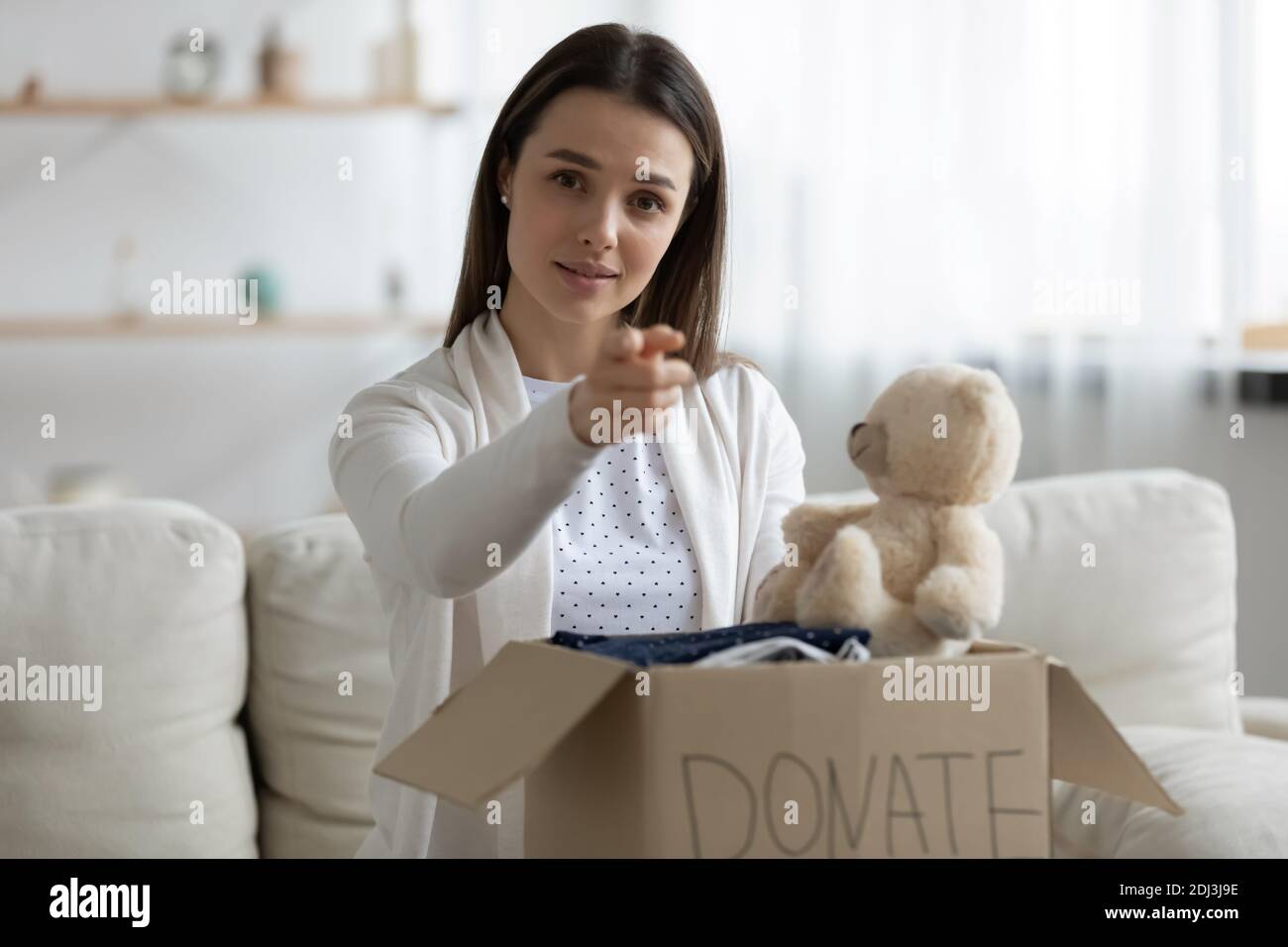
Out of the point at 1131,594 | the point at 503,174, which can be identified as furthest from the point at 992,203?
the point at 503,174

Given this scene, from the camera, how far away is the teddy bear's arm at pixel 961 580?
2.31 ft

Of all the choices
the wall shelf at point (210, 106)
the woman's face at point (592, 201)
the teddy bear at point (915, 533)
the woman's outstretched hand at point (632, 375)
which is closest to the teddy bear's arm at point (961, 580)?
the teddy bear at point (915, 533)

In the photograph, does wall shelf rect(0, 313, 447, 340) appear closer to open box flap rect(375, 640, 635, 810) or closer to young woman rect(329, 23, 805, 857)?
young woman rect(329, 23, 805, 857)

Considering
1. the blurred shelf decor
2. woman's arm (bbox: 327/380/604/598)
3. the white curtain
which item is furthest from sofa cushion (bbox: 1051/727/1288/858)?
the white curtain

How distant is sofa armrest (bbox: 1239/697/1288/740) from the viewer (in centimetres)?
170

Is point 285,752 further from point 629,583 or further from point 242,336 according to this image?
point 242,336

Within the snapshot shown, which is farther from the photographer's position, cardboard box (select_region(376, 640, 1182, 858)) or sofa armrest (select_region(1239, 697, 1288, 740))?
sofa armrest (select_region(1239, 697, 1288, 740))

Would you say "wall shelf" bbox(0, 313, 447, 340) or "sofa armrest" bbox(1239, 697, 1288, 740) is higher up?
"wall shelf" bbox(0, 313, 447, 340)

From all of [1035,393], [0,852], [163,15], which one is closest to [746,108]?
[1035,393]

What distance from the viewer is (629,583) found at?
1.16 metres

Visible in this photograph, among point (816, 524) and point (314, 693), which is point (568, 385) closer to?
point (816, 524)

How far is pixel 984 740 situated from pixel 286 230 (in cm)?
290

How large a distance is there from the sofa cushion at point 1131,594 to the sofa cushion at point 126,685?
2.52 ft

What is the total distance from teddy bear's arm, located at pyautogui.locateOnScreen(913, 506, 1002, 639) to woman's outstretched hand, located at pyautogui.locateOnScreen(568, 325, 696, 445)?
0.17 metres
